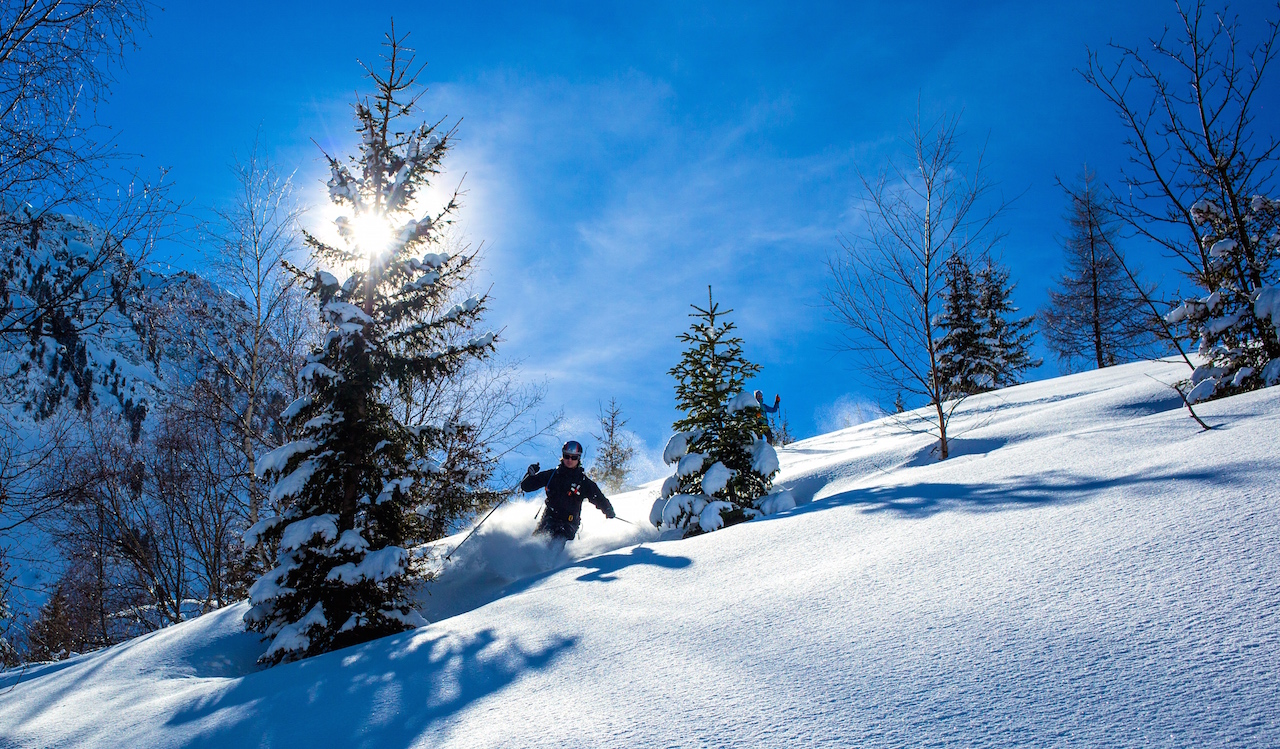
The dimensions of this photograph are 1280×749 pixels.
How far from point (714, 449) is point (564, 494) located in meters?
2.56

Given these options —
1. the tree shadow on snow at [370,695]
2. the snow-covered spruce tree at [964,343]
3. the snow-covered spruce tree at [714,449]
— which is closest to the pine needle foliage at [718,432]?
the snow-covered spruce tree at [714,449]

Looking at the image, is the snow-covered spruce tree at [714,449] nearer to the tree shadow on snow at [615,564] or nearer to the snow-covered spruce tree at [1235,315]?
the tree shadow on snow at [615,564]

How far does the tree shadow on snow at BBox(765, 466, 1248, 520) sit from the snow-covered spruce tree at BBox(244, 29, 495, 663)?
5348 mm

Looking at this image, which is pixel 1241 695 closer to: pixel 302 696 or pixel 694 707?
pixel 694 707

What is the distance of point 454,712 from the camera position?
102 inches

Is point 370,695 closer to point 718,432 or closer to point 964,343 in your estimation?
point 718,432

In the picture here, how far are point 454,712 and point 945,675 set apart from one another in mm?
2081

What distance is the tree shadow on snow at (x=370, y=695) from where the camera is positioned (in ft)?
8.72

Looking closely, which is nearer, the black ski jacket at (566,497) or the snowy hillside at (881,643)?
the snowy hillside at (881,643)

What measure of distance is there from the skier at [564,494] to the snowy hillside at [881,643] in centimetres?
378

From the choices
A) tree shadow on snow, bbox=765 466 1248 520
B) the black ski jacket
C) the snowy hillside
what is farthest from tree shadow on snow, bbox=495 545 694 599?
the black ski jacket

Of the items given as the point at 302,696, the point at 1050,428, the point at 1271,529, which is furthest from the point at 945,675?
the point at 1050,428

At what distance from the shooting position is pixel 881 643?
2.28 m

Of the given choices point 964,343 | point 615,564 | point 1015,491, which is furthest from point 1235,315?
point 964,343
